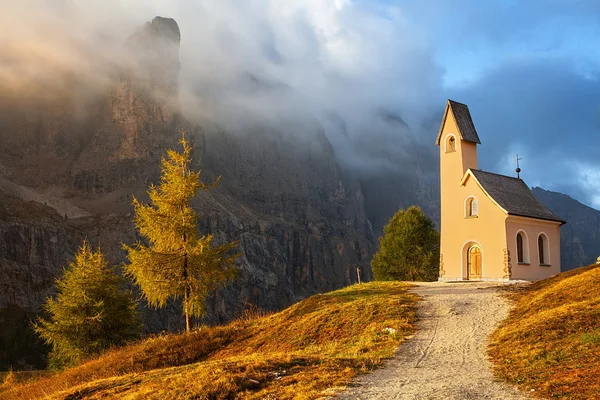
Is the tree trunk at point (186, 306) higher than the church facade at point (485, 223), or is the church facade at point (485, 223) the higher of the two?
the church facade at point (485, 223)

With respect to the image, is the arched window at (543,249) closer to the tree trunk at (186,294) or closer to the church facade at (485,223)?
the church facade at (485,223)

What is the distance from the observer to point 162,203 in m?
26.5

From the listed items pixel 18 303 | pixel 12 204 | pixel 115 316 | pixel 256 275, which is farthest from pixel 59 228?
pixel 115 316

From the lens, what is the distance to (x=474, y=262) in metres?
36.5

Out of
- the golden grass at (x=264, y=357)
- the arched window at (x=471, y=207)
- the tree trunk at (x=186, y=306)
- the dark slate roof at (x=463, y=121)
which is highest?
the dark slate roof at (x=463, y=121)

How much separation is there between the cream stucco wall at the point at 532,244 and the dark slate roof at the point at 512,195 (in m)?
0.47

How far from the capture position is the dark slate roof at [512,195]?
3547cm

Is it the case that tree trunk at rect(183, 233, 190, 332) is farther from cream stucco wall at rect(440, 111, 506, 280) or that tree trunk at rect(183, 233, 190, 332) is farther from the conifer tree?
cream stucco wall at rect(440, 111, 506, 280)

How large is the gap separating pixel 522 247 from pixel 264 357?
26.3 m

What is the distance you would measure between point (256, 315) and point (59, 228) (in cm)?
14894

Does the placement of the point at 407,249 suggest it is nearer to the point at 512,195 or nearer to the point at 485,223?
the point at 512,195

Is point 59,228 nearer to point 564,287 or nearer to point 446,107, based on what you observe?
point 446,107

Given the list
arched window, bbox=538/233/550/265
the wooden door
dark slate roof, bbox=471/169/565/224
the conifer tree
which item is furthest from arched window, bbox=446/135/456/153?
the conifer tree

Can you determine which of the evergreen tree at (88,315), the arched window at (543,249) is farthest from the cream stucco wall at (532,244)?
the evergreen tree at (88,315)
